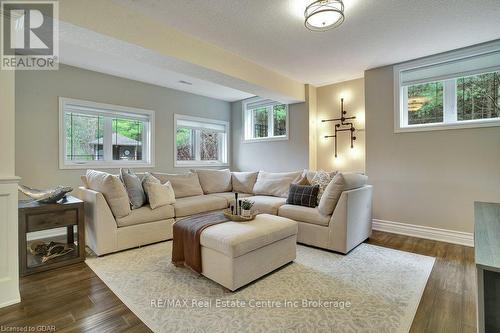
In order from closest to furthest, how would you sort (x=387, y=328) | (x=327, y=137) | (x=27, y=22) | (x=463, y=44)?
(x=387, y=328), (x=27, y=22), (x=463, y=44), (x=327, y=137)

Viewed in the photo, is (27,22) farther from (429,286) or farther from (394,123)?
(394,123)

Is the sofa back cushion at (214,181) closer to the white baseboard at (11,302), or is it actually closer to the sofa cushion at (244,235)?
the sofa cushion at (244,235)

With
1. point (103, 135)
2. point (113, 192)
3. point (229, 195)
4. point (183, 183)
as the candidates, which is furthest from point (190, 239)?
point (103, 135)

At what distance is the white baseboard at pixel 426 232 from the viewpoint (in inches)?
129

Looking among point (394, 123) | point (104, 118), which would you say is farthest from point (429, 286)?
point (104, 118)

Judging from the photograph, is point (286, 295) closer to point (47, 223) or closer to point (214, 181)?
point (47, 223)

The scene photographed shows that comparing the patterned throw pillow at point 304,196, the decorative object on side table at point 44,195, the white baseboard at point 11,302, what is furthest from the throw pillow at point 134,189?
the patterned throw pillow at point 304,196

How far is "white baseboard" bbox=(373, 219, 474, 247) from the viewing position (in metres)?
3.28

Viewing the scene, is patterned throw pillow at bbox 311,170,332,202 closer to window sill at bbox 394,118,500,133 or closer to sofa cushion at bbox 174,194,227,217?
window sill at bbox 394,118,500,133

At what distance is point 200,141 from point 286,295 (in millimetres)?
4306

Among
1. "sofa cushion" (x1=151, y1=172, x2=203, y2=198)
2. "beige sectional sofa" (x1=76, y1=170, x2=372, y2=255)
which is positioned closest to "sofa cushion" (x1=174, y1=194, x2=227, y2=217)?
"beige sectional sofa" (x1=76, y1=170, x2=372, y2=255)

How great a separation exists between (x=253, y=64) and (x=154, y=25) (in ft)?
4.96

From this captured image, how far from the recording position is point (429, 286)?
2.19m

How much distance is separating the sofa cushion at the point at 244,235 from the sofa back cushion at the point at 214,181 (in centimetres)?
214
